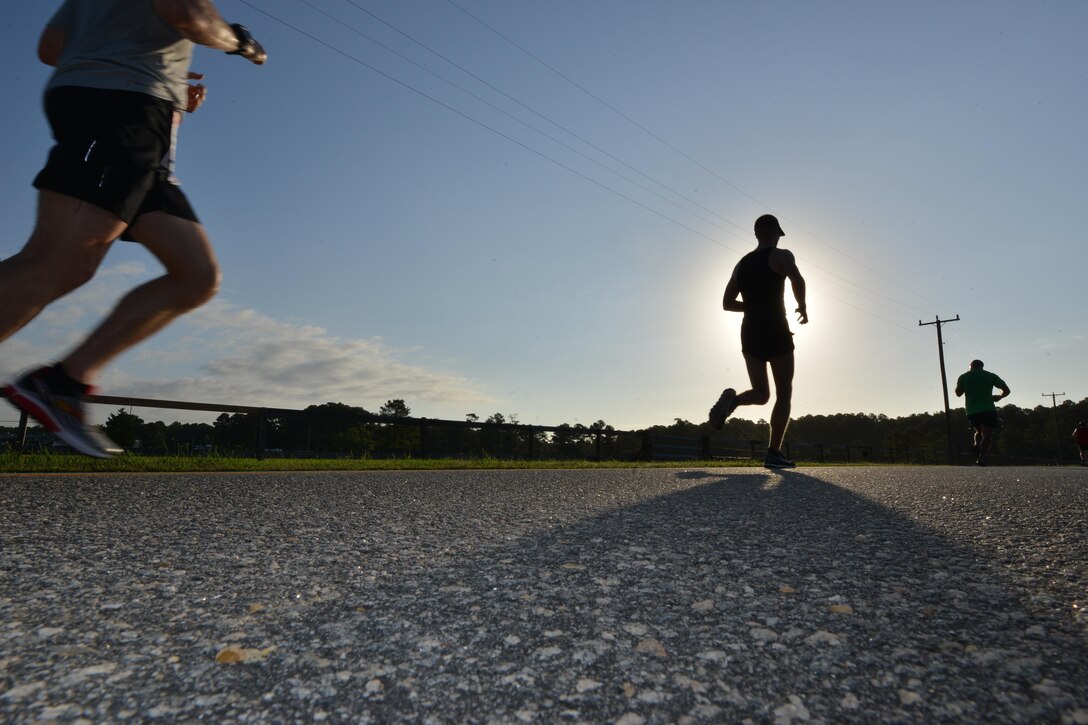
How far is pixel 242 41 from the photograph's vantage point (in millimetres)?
2670

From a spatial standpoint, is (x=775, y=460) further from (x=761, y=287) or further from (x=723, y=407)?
(x=761, y=287)

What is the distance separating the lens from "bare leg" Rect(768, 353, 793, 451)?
6.16m

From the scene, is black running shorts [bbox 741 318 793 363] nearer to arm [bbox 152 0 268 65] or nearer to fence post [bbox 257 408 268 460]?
arm [bbox 152 0 268 65]

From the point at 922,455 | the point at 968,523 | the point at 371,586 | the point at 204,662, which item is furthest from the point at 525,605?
the point at 922,455

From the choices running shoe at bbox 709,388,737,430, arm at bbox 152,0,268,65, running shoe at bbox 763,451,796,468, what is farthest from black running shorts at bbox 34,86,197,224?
running shoe at bbox 763,451,796,468

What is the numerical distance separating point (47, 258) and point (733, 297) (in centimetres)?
554

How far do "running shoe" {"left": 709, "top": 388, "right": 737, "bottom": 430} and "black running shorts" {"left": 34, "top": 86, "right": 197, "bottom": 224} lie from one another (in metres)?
4.76

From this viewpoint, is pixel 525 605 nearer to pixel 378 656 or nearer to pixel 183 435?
pixel 378 656

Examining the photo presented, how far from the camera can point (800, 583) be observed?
5.42ft

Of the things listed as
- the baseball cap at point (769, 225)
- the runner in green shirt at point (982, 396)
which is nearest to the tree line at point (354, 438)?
the baseball cap at point (769, 225)

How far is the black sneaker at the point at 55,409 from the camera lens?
2521mm

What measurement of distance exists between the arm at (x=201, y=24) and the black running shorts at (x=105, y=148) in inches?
11.7

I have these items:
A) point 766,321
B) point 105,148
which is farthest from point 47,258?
point 766,321

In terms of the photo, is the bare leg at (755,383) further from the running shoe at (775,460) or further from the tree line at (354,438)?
the tree line at (354,438)
